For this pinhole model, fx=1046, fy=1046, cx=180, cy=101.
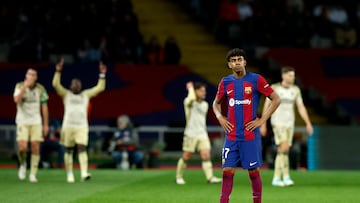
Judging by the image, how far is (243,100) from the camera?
15031 mm

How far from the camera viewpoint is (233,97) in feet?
49.5

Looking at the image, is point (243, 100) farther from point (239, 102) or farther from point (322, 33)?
point (322, 33)

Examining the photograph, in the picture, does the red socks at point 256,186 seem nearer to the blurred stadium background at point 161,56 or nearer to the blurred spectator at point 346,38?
the blurred stadium background at point 161,56

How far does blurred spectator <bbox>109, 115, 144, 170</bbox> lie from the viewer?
27.4 m

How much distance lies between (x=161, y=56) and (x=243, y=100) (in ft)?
60.1

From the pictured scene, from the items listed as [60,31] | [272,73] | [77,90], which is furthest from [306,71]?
[77,90]

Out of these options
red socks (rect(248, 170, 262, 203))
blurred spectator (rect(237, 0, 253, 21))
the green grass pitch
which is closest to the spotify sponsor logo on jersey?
red socks (rect(248, 170, 262, 203))

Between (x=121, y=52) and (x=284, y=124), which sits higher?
(x=121, y=52)

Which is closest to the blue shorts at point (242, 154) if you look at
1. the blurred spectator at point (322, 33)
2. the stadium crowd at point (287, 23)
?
the stadium crowd at point (287, 23)

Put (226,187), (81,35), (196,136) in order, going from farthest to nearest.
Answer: (81,35), (196,136), (226,187)

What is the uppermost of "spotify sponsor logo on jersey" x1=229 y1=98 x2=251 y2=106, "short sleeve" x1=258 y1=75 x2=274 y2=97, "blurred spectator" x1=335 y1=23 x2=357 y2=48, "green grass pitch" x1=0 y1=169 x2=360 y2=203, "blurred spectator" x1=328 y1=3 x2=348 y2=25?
"blurred spectator" x1=328 y1=3 x2=348 y2=25

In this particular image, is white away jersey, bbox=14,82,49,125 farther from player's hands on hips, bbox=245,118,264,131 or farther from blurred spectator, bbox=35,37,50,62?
blurred spectator, bbox=35,37,50,62

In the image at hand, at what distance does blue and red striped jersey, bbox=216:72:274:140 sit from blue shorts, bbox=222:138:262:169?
0.09 metres

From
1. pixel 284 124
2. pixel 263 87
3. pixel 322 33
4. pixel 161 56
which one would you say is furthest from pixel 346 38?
pixel 263 87
